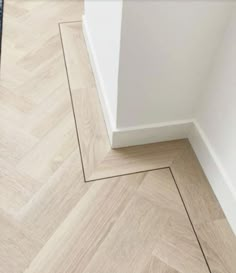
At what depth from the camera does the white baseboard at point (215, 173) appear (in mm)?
1047

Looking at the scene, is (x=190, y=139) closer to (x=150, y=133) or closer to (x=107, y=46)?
(x=150, y=133)

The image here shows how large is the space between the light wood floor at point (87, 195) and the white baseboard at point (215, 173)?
0.03 meters

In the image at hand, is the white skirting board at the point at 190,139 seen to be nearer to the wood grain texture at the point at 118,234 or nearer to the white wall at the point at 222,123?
the white wall at the point at 222,123

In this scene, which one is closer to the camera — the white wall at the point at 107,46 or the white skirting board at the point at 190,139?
the white wall at the point at 107,46

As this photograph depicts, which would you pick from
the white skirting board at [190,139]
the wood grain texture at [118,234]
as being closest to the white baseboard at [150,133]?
the white skirting board at [190,139]

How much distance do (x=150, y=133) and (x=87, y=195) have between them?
0.36 metres

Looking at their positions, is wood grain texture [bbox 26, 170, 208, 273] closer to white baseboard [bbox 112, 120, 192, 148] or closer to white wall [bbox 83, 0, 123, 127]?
white baseboard [bbox 112, 120, 192, 148]

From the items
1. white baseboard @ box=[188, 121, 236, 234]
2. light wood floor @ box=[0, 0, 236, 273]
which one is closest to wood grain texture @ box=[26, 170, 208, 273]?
light wood floor @ box=[0, 0, 236, 273]

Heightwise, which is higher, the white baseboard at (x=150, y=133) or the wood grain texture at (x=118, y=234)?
the white baseboard at (x=150, y=133)

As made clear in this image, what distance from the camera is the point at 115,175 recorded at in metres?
1.19

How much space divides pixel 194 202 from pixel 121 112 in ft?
1.42

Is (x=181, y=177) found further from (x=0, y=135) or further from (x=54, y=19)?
(x=54, y=19)

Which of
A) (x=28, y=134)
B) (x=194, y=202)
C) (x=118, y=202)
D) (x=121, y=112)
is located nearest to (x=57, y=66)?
(x=28, y=134)

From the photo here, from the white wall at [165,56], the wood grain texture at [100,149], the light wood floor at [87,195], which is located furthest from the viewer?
the wood grain texture at [100,149]
